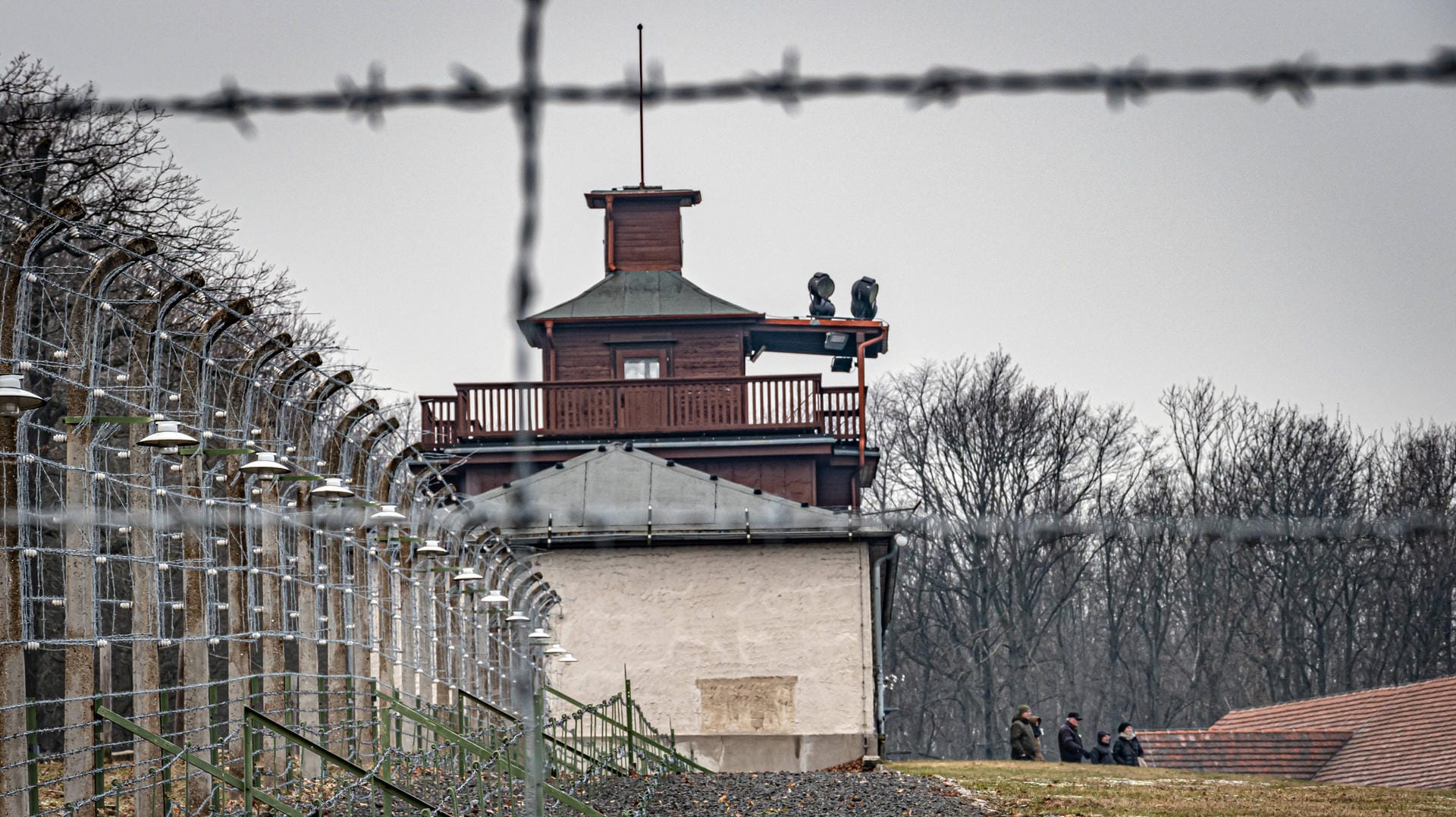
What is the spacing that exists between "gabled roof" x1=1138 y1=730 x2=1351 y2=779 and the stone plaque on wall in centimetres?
750

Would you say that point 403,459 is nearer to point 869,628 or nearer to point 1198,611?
point 869,628

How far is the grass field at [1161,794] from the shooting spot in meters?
19.1

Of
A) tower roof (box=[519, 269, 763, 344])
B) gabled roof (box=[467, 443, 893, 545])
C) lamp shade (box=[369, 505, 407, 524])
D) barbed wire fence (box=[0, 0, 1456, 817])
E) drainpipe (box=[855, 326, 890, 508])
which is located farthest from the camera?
tower roof (box=[519, 269, 763, 344])

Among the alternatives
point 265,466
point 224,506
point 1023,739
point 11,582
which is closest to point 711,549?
point 1023,739

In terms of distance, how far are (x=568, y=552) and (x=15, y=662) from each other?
2079cm

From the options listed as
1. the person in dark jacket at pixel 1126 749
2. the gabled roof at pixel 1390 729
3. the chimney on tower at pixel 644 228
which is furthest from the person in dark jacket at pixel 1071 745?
the chimney on tower at pixel 644 228

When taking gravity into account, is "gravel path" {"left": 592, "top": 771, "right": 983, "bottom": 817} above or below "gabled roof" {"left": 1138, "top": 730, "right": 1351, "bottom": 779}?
above

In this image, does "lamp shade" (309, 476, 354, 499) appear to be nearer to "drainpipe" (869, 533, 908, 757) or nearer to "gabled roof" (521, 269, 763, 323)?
"drainpipe" (869, 533, 908, 757)

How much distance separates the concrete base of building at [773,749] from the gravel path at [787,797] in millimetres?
7181

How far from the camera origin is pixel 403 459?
17.8 m

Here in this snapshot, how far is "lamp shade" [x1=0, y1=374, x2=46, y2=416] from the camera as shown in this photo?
941cm

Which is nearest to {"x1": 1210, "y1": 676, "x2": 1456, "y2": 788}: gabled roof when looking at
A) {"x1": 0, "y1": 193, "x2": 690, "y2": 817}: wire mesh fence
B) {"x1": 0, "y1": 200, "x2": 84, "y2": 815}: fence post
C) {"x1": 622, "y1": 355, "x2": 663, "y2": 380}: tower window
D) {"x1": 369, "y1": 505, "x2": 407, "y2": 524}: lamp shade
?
{"x1": 622, "y1": 355, "x2": 663, "y2": 380}: tower window

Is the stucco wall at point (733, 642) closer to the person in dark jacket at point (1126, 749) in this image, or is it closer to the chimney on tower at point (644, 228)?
the person in dark jacket at point (1126, 749)

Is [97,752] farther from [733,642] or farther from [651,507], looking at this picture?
[651,507]
